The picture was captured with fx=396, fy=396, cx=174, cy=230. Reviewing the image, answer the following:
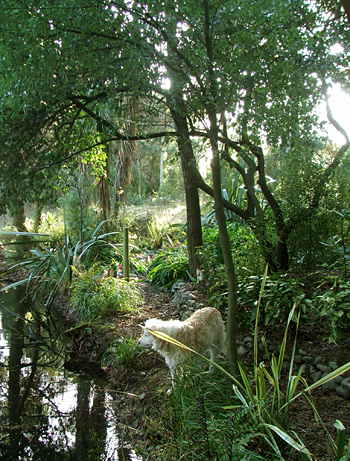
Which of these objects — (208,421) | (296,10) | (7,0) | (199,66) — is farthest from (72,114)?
(208,421)

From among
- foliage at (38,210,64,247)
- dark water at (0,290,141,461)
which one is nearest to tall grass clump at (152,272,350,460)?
dark water at (0,290,141,461)

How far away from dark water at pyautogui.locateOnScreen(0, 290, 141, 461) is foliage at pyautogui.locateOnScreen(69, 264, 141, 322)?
2.23 ft

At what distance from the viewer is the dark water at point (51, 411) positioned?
134 inches

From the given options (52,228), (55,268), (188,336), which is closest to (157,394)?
(188,336)

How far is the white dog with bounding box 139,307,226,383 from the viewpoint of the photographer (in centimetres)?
364

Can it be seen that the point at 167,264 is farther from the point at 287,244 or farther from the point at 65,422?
the point at 65,422

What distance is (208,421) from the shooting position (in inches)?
106

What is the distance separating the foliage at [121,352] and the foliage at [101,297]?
95cm

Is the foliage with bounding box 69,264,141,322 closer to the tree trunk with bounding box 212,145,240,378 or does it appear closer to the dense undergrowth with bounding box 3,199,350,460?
the dense undergrowth with bounding box 3,199,350,460

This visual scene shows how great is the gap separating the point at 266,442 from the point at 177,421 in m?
0.72

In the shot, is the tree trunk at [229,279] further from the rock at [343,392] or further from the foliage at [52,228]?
the foliage at [52,228]

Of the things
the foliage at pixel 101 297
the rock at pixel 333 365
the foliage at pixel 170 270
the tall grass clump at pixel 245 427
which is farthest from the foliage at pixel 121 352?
the foliage at pixel 170 270

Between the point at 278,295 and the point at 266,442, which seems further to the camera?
the point at 278,295

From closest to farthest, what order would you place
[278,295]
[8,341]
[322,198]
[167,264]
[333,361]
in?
[333,361] < [278,295] < [322,198] < [8,341] < [167,264]
